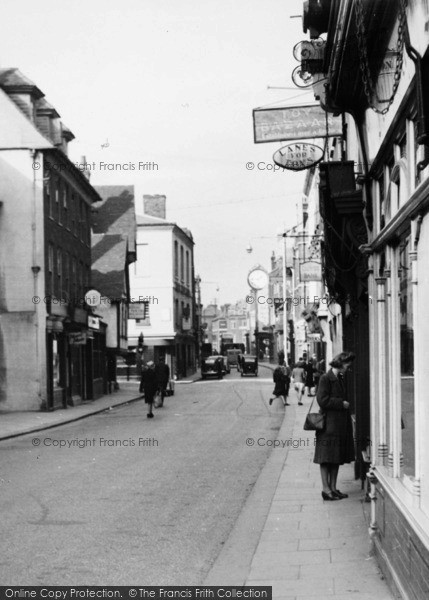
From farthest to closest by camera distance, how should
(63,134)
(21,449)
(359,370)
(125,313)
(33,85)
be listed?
(125,313), (63,134), (33,85), (21,449), (359,370)

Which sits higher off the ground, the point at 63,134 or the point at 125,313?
the point at 63,134

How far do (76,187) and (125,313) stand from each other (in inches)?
509

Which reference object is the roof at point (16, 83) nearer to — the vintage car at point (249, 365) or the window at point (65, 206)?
the window at point (65, 206)

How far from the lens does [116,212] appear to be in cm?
4975

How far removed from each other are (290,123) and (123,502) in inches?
222

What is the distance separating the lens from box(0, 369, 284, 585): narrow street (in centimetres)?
766

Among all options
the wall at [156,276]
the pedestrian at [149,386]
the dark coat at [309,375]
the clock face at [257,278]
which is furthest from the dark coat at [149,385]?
the wall at [156,276]

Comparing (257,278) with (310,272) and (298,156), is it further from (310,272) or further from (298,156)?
(298,156)

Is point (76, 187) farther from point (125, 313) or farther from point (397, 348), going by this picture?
point (397, 348)

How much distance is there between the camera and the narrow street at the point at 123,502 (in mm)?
7660

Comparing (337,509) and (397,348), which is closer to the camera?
(397,348)

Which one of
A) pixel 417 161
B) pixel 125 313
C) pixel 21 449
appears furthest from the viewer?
pixel 125 313

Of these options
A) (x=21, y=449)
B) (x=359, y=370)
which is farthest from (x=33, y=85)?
(x=359, y=370)

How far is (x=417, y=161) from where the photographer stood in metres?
5.67
